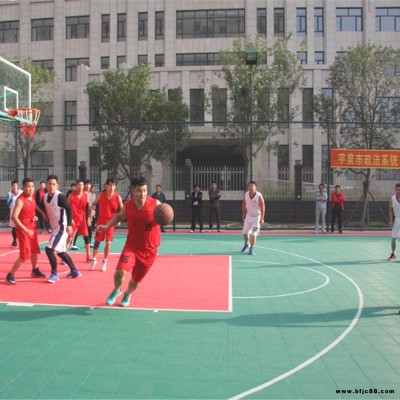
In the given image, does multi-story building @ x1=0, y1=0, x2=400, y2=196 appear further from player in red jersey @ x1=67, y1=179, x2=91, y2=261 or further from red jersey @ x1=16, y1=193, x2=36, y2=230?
red jersey @ x1=16, y1=193, x2=36, y2=230

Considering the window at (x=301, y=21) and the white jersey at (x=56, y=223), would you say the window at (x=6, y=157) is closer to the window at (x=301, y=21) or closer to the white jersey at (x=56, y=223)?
the white jersey at (x=56, y=223)

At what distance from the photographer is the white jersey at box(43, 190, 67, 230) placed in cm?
842

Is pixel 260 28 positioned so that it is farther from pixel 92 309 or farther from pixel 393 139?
pixel 92 309

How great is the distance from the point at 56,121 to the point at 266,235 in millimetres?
25243

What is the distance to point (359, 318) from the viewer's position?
21.0 ft

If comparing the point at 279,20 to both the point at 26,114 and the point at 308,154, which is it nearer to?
the point at 308,154

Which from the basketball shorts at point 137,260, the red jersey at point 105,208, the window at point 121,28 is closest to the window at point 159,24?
the window at point 121,28

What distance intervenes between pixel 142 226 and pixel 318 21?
34.8m

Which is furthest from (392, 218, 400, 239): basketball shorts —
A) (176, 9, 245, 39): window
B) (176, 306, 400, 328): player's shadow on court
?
(176, 9, 245, 39): window

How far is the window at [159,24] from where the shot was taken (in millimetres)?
37031

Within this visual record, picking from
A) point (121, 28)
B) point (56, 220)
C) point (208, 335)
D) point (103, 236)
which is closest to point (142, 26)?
point (121, 28)

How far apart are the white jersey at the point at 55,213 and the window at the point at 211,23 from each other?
30.7 meters

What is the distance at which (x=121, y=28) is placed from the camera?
37.6 meters

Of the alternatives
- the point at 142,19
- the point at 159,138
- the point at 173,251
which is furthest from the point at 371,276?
the point at 142,19
